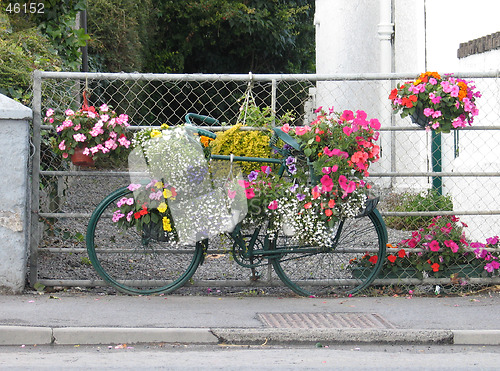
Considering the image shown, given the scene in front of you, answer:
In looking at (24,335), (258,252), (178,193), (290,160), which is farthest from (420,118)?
(24,335)

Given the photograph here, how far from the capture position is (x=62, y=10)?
1010 cm

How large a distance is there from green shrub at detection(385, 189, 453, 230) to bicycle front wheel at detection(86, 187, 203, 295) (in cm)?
358

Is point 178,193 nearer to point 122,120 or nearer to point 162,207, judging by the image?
point 162,207

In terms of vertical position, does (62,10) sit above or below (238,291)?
above

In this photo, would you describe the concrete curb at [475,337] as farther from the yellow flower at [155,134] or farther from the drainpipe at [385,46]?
the drainpipe at [385,46]

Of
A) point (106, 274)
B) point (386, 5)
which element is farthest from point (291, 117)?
point (386, 5)

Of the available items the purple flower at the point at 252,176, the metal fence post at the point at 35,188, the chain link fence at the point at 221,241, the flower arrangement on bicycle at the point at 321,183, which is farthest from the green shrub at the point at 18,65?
the flower arrangement on bicycle at the point at 321,183

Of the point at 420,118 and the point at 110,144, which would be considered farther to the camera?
the point at 420,118

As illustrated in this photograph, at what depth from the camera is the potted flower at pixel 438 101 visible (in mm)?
5941

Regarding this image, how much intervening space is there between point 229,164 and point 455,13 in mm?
5149

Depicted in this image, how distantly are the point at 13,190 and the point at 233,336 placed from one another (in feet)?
7.33

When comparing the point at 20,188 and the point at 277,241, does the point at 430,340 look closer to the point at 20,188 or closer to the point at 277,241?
the point at 277,241

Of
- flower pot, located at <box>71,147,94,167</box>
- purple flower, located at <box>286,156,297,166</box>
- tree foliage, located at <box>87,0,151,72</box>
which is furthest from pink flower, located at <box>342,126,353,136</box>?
tree foliage, located at <box>87,0,151,72</box>

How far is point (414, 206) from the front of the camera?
938 cm
